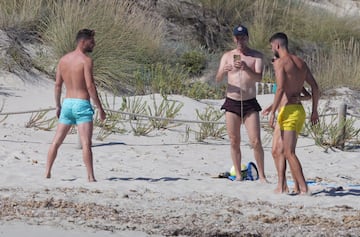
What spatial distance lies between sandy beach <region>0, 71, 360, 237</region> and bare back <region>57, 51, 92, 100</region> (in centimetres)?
86

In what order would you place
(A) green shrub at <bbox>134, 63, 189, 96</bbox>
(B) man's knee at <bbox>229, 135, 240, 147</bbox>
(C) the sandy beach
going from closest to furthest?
(C) the sandy beach → (B) man's knee at <bbox>229, 135, 240, 147</bbox> → (A) green shrub at <bbox>134, 63, 189, 96</bbox>

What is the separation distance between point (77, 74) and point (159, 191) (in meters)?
1.34

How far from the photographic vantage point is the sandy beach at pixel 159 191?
7.43 metres

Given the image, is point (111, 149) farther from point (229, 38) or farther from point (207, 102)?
point (229, 38)

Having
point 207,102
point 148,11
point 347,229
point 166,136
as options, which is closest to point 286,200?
point 347,229

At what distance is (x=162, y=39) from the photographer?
60.4 ft

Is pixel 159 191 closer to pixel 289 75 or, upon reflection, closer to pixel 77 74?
pixel 77 74

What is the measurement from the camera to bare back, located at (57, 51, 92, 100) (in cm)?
916

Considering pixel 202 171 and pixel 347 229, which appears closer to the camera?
pixel 347 229

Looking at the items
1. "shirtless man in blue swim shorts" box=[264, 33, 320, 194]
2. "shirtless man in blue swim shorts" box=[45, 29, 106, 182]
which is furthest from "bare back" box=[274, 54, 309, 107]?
"shirtless man in blue swim shorts" box=[45, 29, 106, 182]

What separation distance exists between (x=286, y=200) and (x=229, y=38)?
11.9 meters

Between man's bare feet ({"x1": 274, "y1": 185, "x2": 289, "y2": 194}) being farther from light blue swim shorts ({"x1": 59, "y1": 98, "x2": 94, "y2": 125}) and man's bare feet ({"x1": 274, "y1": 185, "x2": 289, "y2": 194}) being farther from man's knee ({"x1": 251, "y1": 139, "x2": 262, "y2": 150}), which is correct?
light blue swim shorts ({"x1": 59, "y1": 98, "x2": 94, "y2": 125})

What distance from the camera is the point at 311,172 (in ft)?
37.6

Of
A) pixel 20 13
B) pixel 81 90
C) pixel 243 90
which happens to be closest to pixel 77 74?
pixel 81 90
